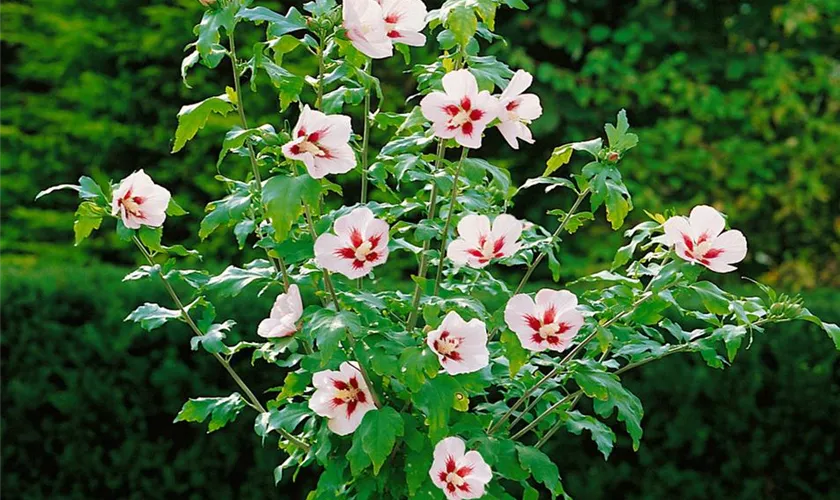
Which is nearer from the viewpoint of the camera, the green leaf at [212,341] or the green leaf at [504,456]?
the green leaf at [504,456]

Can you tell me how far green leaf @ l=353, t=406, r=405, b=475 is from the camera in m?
1.57

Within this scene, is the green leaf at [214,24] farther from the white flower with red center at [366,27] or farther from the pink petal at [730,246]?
the pink petal at [730,246]

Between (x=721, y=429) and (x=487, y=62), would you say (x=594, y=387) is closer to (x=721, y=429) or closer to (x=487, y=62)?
(x=487, y=62)

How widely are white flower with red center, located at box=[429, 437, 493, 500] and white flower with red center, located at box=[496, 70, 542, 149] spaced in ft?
1.42

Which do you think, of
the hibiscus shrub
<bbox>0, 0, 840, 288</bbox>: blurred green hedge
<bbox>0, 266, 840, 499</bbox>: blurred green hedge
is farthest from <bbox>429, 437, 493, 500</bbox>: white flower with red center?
<bbox>0, 0, 840, 288</bbox>: blurred green hedge

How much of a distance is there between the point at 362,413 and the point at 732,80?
12.5 ft

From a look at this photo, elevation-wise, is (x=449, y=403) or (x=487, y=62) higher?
(x=487, y=62)

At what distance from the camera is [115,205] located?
64.3 inches

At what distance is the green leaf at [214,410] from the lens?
6.11 feet

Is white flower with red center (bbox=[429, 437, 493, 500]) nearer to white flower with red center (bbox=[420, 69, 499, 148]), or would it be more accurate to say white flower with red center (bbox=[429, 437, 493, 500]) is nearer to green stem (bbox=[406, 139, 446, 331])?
green stem (bbox=[406, 139, 446, 331])

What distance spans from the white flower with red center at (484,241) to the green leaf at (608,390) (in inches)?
8.5

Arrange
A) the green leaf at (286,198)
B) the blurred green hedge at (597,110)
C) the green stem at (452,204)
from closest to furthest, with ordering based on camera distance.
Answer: the green leaf at (286,198) → the green stem at (452,204) → the blurred green hedge at (597,110)

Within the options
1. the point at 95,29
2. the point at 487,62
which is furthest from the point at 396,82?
the point at 487,62

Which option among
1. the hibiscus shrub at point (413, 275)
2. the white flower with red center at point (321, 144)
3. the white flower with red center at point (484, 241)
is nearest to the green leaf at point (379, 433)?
the hibiscus shrub at point (413, 275)
